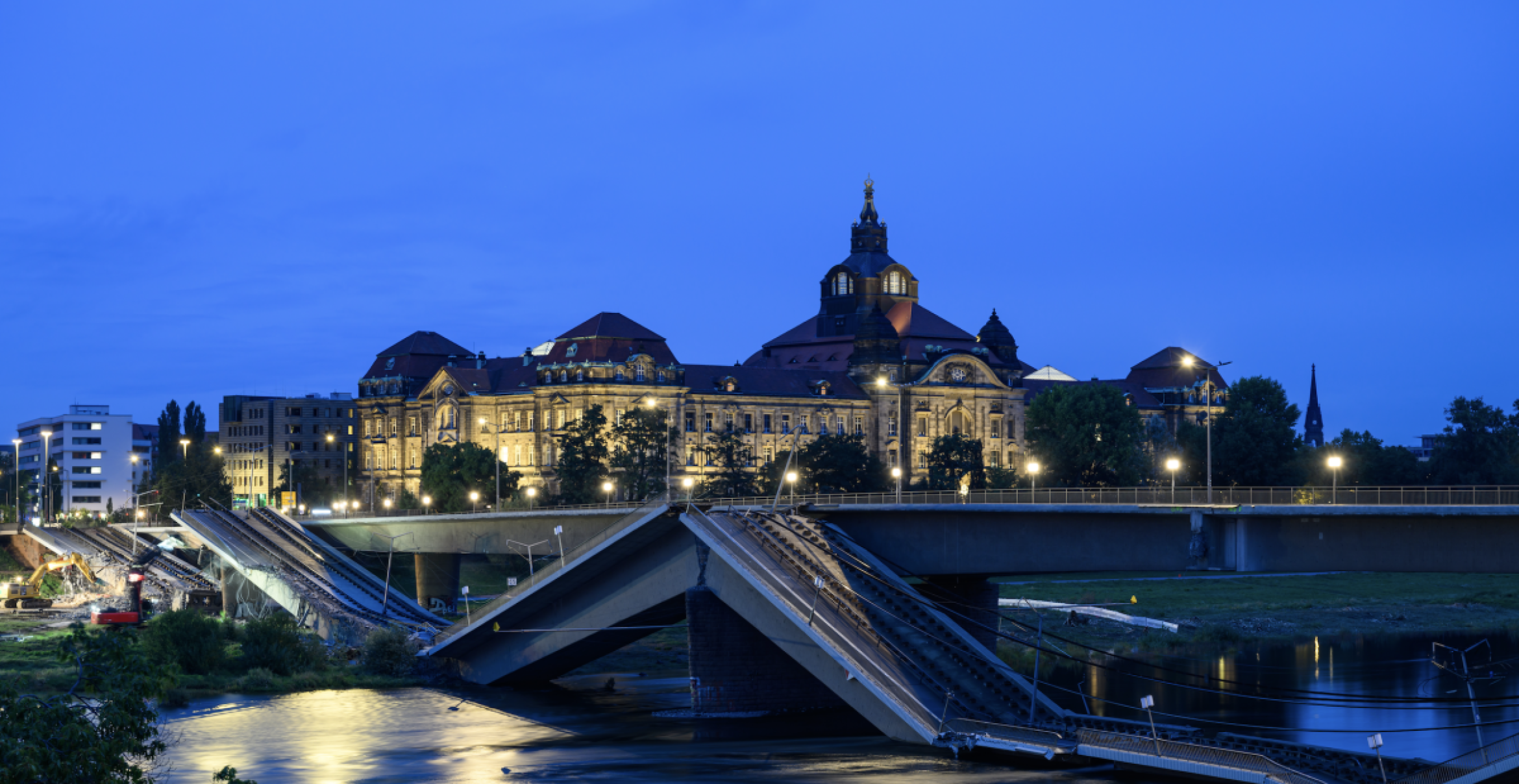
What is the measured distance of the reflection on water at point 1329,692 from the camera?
5841 cm

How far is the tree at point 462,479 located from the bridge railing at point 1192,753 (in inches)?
4567

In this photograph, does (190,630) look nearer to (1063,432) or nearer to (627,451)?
(627,451)

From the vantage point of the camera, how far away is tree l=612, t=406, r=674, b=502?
6565 inches

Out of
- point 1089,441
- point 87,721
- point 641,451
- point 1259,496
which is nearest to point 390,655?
point 1259,496

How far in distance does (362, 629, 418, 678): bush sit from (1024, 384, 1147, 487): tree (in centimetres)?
9619

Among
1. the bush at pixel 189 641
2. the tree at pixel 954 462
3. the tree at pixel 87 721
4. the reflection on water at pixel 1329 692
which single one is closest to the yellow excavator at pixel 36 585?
the bush at pixel 189 641

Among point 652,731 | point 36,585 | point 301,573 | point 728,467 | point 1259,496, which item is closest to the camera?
point 1259,496

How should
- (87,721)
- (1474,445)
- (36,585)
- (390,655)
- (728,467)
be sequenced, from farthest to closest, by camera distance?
(728,467), (1474,445), (36,585), (390,655), (87,721)

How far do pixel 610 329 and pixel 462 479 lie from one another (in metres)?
35.3

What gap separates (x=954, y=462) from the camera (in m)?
175

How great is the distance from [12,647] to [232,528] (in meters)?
25.5

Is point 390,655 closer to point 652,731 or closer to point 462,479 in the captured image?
point 652,731

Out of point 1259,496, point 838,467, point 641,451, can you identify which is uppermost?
point 641,451

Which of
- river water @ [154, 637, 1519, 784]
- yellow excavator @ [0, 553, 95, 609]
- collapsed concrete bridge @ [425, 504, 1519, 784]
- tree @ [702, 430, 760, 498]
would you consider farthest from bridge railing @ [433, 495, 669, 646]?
tree @ [702, 430, 760, 498]
